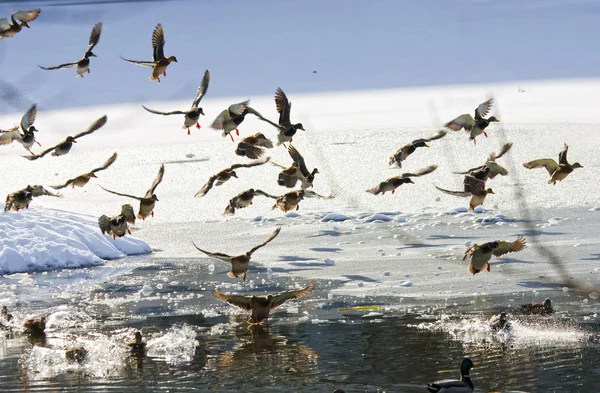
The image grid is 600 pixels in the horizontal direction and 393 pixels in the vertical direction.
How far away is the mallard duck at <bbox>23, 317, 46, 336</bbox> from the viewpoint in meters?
7.59

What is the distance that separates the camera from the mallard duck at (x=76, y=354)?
689 cm

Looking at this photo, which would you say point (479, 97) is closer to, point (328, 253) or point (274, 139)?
point (274, 139)

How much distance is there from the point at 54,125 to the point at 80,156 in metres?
1.80

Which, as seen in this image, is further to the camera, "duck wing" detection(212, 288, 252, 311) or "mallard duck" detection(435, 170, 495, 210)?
"duck wing" detection(212, 288, 252, 311)

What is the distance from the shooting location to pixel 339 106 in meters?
15.6

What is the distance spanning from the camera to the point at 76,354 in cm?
696

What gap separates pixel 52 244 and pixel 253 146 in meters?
2.86

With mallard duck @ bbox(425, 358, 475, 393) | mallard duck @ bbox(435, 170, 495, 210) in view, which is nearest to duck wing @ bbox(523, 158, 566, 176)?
mallard duck @ bbox(435, 170, 495, 210)

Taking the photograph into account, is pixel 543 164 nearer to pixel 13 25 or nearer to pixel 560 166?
pixel 560 166

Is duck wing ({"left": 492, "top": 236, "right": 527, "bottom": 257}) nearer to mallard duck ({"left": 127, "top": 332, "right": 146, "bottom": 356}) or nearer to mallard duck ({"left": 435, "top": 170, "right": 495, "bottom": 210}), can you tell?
mallard duck ({"left": 435, "top": 170, "right": 495, "bottom": 210})

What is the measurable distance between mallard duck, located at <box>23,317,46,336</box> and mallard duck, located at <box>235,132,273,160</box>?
1.98m

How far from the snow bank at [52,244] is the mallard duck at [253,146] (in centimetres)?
252

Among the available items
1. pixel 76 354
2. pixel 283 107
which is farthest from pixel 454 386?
pixel 283 107

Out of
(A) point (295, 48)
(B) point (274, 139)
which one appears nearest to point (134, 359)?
(B) point (274, 139)
